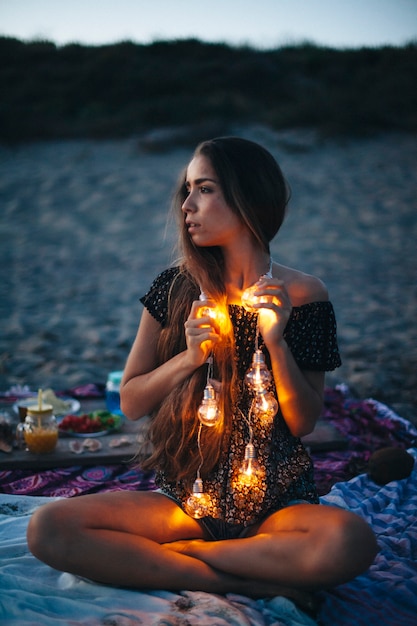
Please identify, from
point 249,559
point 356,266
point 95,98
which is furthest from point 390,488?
point 95,98

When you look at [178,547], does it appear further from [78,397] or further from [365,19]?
[365,19]

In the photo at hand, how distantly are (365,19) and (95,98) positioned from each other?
10366 millimetres

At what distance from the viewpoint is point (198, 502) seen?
84.7 inches

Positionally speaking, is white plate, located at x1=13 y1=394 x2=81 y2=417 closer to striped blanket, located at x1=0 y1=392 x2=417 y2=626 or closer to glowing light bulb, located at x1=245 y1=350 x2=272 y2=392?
striped blanket, located at x1=0 y1=392 x2=417 y2=626

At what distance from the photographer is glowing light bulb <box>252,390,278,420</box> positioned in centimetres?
205

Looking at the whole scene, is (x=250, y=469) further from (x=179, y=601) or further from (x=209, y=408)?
(x=179, y=601)

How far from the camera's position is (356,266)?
10.3 metres

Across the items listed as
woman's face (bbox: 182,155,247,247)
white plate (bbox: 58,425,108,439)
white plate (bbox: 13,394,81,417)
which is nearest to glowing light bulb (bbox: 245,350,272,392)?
woman's face (bbox: 182,155,247,247)

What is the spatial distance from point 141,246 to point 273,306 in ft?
33.4

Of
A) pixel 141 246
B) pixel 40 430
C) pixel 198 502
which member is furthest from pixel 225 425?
pixel 141 246

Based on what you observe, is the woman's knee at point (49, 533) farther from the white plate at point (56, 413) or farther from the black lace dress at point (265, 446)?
the white plate at point (56, 413)

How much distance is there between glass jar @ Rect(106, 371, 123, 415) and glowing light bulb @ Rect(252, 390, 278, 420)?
2094 millimetres

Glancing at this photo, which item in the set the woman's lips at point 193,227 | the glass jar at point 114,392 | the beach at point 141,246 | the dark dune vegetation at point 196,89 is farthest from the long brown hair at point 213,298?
the dark dune vegetation at point 196,89

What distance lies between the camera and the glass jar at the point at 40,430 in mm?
3385
